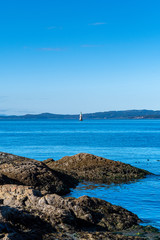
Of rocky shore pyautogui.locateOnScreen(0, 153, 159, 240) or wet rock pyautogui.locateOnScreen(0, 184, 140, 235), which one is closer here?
rocky shore pyautogui.locateOnScreen(0, 153, 159, 240)

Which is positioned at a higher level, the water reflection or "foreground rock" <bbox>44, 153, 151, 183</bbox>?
"foreground rock" <bbox>44, 153, 151, 183</bbox>

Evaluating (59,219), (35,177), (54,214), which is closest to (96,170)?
(35,177)

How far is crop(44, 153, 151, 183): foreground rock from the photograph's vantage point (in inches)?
995

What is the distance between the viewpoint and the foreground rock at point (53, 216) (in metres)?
10.5

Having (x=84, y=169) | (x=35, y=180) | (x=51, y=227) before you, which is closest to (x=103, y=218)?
(x=51, y=227)

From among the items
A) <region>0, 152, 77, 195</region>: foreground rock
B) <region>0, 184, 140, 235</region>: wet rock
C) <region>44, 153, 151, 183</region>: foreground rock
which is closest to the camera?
<region>0, 184, 140, 235</region>: wet rock

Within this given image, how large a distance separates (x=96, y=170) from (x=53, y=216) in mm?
14796

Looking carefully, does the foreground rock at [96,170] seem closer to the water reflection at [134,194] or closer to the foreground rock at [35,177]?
the water reflection at [134,194]

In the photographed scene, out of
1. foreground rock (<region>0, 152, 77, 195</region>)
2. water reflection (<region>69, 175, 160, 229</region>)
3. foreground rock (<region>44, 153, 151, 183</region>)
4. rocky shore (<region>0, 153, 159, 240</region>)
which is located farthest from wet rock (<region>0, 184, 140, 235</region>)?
foreground rock (<region>44, 153, 151, 183</region>)

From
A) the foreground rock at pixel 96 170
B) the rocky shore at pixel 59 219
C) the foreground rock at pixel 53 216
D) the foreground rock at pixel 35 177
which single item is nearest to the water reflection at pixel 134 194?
the foreground rock at pixel 35 177

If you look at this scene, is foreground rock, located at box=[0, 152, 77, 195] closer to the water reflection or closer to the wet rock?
the water reflection

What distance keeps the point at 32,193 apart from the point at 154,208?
22.7ft

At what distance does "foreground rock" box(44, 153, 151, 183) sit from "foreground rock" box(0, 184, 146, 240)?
1112cm

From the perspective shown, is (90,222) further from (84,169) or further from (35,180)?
(84,169)
